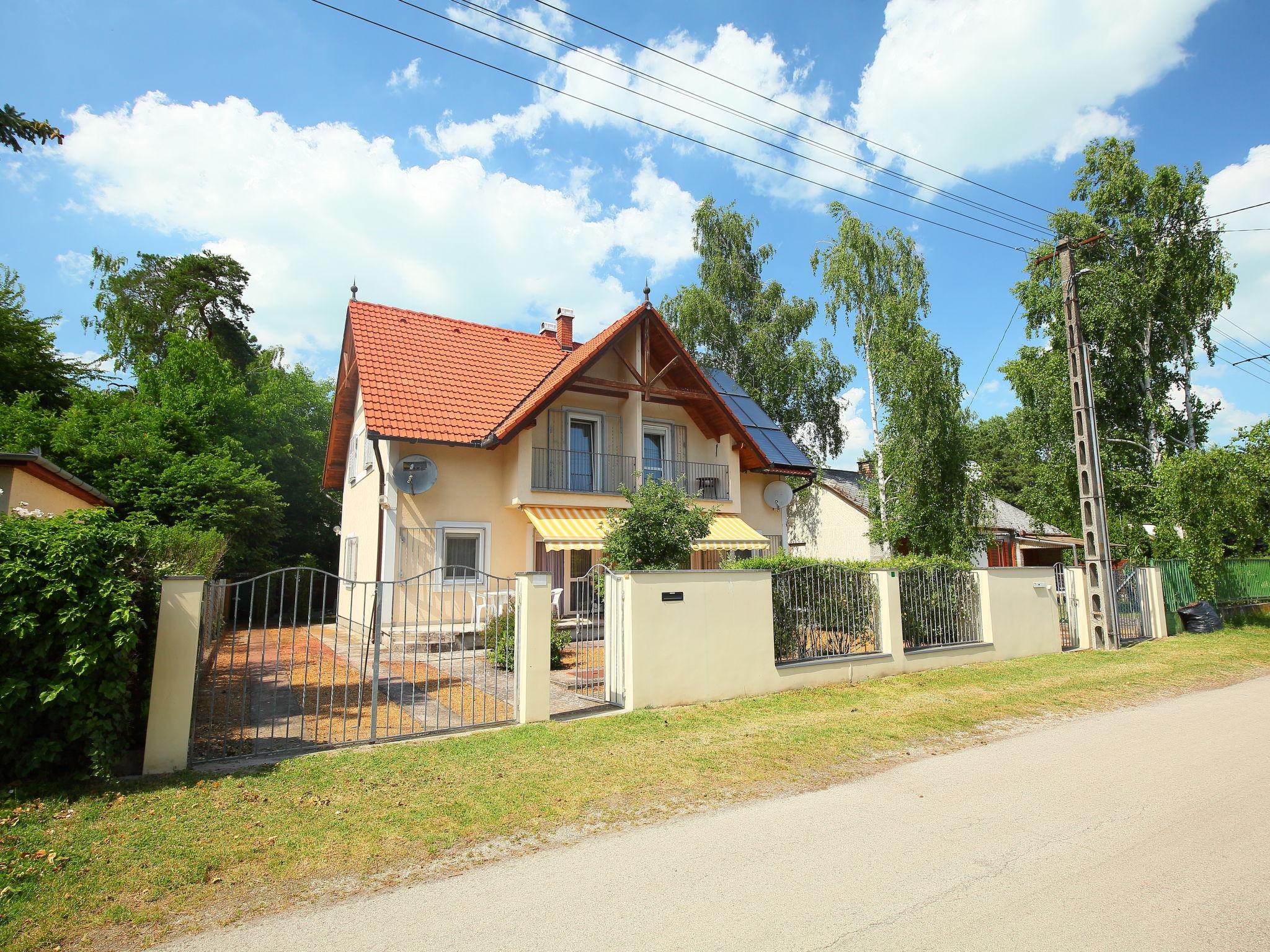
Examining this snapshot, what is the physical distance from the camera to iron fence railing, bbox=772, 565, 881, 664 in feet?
38.0

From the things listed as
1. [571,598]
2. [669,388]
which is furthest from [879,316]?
[571,598]

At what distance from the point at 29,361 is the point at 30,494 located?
2007cm

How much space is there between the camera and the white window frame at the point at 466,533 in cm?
1731

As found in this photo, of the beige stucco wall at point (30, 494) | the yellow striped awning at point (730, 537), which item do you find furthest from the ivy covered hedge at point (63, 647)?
the yellow striped awning at point (730, 537)

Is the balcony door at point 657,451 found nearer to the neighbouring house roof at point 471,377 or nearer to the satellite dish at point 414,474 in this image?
the neighbouring house roof at point 471,377

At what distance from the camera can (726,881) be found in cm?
457

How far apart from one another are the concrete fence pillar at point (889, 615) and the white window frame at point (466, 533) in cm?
941

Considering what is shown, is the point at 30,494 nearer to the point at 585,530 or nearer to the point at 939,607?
the point at 585,530

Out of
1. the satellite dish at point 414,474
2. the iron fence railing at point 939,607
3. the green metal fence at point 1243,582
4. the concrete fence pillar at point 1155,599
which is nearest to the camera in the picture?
the iron fence railing at point 939,607

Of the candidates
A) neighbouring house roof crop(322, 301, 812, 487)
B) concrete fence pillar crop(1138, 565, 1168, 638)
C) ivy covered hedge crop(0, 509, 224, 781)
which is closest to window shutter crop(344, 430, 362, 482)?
neighbouring house roof crop(322, 301, 812, 487)

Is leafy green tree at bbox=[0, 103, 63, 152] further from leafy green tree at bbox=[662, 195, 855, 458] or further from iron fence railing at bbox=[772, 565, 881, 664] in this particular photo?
leafy green tree at bbox=[662, 195, 855, 458]

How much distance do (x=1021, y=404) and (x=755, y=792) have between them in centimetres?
2814

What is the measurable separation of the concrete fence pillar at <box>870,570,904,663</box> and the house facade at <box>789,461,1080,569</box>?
48.1 ft

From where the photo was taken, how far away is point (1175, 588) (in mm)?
19578
